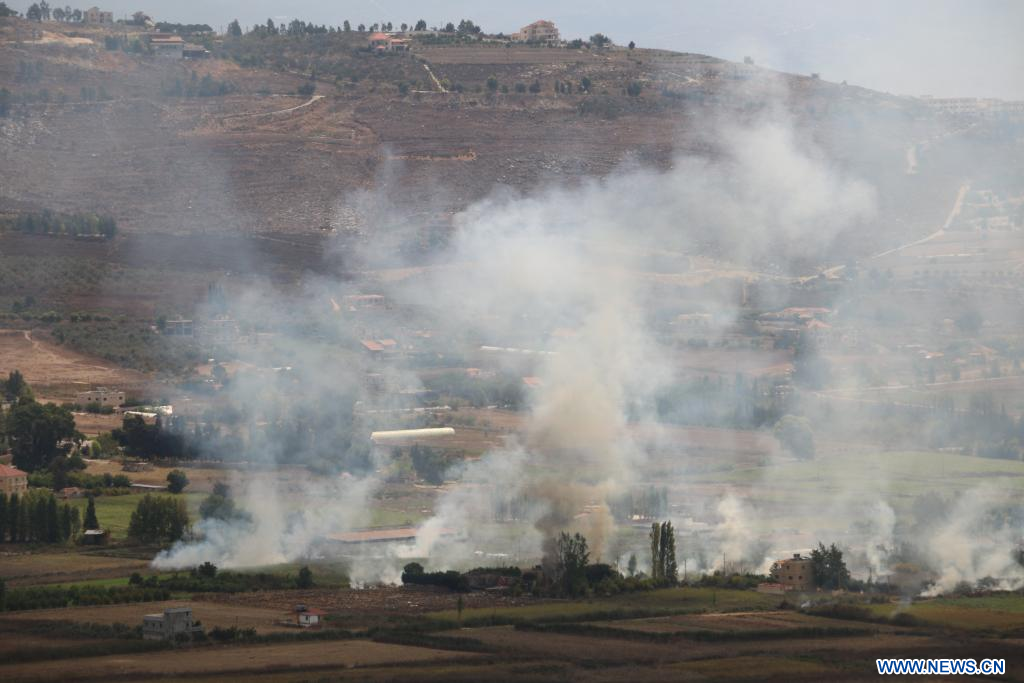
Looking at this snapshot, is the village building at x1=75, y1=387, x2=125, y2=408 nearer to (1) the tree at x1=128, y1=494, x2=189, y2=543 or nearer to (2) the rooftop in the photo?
(2) the rooftop

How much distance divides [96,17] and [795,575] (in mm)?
99031

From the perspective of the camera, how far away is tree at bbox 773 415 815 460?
78.1 metres

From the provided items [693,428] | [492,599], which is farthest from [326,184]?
[492,599]

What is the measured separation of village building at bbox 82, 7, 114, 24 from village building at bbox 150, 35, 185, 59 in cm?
983

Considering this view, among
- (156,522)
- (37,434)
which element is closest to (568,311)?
(37,434)

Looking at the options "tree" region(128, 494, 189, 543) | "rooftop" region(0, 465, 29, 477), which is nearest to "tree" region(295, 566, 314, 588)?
"tree" region(128, 494, 189, 543)

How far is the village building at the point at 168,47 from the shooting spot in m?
137

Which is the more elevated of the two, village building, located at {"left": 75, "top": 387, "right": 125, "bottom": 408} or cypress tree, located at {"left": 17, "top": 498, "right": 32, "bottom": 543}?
village building, located at {"left": 75, "top": 387, "right": 125, "bottom": 408}

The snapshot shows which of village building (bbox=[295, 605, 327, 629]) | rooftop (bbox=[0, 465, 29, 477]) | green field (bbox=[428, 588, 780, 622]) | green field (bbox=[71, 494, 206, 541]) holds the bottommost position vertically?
village building (bbox=[295, 605, 327, 629])

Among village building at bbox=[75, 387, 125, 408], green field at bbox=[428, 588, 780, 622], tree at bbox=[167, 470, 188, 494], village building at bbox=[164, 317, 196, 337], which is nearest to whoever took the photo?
green field at bbox=[428, 588, 780, 622]

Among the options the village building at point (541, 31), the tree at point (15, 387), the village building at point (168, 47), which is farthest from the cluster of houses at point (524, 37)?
the tree at point (15, 387)

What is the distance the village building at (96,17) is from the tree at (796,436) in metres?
79.1

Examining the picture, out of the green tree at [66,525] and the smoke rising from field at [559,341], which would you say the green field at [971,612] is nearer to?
the smoke rising from field at [559,341]

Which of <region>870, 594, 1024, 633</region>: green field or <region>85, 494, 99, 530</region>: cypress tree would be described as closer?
<region>870, 594, 1024, 633</region>: green field
